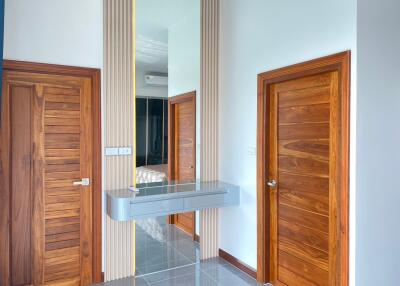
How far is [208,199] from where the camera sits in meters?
3.26

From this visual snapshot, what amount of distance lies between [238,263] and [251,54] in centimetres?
223

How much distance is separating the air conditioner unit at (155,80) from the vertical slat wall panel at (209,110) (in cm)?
44

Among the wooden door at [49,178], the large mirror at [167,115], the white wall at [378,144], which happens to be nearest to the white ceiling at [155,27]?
the large mirror at [167,115]

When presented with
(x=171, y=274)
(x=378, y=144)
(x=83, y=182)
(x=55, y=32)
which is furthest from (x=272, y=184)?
(x=55, y=32)

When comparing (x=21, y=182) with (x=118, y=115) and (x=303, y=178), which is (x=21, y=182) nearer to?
(x=118, y=115)

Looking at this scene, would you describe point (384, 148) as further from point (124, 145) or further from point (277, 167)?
point (124, 145)

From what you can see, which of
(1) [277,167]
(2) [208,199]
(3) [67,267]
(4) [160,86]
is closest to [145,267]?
(3) [67,267]

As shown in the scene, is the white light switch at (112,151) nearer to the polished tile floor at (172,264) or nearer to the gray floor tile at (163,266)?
the polished tile floor at (172,264)

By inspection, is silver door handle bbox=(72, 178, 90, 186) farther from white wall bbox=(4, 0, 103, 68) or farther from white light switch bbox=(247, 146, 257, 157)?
white light switch bbox=(247, 146, 257, 157)

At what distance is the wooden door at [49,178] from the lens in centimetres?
278

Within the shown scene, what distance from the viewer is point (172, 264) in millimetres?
3475

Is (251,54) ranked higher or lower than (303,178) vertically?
higher

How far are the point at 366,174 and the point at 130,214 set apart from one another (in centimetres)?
199

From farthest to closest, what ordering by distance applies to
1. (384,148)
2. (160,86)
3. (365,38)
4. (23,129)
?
(160,86) → (23,129) → (384,148) → (365,38)
